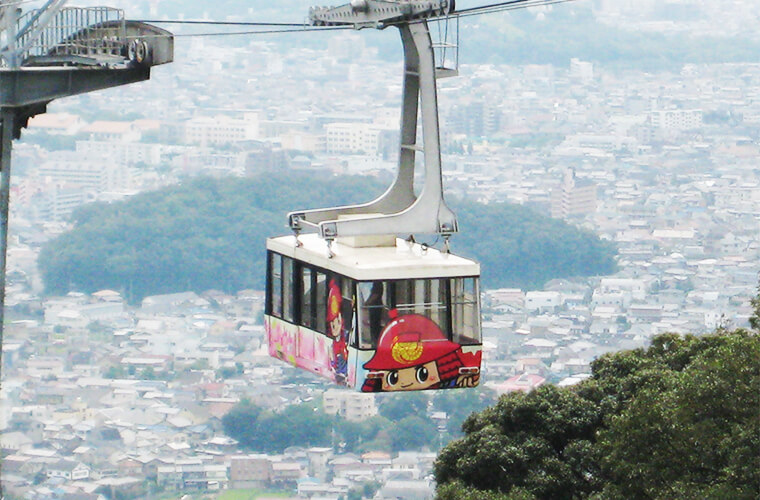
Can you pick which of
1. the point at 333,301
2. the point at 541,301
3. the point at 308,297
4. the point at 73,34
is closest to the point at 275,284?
the point at 308,297

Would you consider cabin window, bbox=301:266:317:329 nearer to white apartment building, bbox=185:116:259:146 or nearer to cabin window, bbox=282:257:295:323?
cabin window, bbox=282:257:295:323

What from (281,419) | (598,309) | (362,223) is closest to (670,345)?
(362,223)

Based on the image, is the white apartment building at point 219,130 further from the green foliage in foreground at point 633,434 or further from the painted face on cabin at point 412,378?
the painted face on cabin at point 412,378

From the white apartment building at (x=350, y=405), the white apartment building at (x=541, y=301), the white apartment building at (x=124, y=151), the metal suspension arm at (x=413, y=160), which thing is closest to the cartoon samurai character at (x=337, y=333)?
the metal suspension arm at (x=413, y=160)

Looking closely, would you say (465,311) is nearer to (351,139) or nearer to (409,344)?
(409,344)

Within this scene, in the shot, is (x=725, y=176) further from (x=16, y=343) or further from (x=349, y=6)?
(x=349, y=6)

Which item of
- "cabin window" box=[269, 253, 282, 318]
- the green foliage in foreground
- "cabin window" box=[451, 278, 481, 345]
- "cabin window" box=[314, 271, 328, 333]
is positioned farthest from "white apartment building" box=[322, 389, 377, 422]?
"cabin window" box=[451, 278, 481, 345]

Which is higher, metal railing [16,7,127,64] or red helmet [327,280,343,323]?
metal railing [16,7,127,64]
